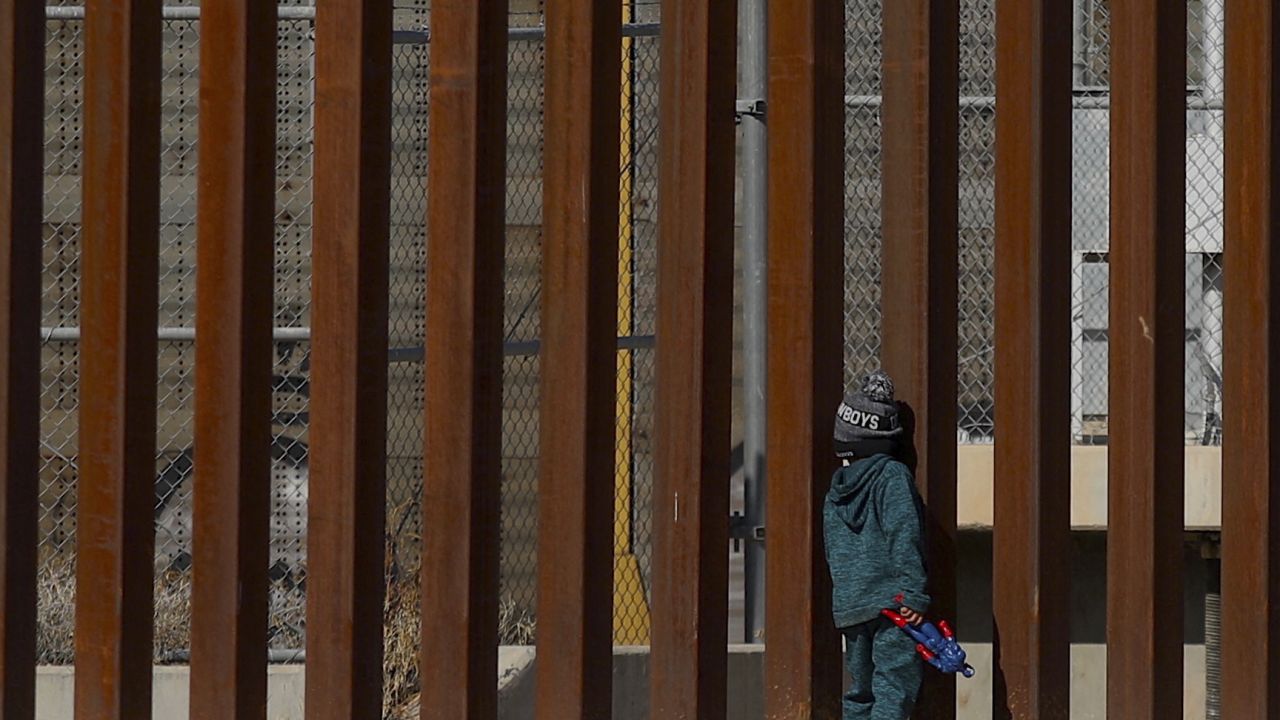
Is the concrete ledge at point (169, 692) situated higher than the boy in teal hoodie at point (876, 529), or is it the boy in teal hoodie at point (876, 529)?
the boy in teal hoodie at point (876, 529)

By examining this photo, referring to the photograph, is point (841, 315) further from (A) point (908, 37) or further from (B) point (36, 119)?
(B) point (36, 119)

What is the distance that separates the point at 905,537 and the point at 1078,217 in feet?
11.2

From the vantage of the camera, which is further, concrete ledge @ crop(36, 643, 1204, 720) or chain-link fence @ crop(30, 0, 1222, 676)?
chain-link fence @ crop(30, 0, 1222, 676)

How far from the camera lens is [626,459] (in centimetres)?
729

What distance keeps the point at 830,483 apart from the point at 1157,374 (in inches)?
34.0

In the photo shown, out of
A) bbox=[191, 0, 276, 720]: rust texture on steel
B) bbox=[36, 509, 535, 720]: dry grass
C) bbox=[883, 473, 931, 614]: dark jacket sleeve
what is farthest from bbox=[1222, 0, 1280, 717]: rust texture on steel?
bbox=[36, 509, 535, 720]: dry grass

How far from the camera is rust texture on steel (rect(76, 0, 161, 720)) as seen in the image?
13.7ft

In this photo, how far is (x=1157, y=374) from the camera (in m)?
4.32

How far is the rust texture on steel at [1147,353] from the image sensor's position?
432 centimetres

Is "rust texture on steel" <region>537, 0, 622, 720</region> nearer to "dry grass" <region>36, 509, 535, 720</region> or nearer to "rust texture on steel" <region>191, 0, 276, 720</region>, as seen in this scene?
"rust texture on steel" <region>191, 0, 276, 720</region>

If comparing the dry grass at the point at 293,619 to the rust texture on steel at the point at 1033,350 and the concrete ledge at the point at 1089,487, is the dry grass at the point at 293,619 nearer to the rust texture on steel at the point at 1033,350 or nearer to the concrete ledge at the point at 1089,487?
the concrete ledge at the point at 1089,487

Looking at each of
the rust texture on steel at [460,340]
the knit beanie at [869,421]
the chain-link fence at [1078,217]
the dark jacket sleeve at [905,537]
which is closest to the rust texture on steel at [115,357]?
the rust texture on steel at [460,340]

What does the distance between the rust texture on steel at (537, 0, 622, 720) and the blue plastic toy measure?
0.73 m

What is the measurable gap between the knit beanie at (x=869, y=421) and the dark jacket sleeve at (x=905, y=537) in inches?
3.7
